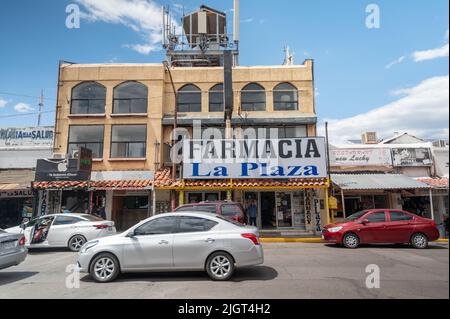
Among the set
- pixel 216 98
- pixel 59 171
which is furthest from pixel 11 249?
pixel 216 98

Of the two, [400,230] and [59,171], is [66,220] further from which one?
[400,230]

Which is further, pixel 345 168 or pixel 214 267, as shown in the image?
pixel 345 168

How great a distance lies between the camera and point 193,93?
19.1m

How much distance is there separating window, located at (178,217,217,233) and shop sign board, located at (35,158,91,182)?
1111 cm

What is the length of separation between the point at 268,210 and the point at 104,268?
11943 mm

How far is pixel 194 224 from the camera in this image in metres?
6.91

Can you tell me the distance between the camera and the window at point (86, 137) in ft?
59.4

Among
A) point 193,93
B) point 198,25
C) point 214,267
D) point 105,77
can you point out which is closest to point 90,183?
point 105,77

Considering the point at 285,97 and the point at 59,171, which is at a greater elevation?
the point at 285,97

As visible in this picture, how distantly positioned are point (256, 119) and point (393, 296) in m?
13.7

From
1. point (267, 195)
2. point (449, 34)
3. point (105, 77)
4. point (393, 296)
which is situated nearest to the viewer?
point (449, 34)

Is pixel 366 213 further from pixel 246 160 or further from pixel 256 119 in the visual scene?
pixel 256 119

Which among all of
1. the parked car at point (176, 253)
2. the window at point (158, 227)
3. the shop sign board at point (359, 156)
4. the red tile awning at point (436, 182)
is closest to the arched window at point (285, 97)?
the shop sign board at point (359, 156)

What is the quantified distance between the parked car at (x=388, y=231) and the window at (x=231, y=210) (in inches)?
157
